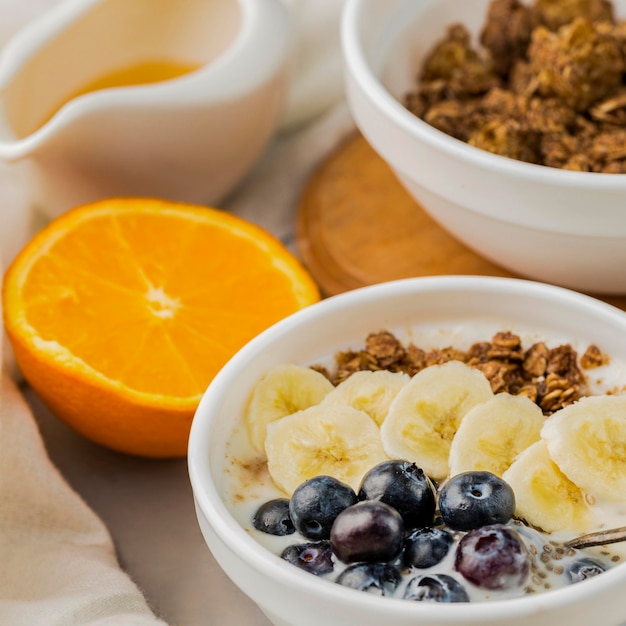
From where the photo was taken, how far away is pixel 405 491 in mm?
856

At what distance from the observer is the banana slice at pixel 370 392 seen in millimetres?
995

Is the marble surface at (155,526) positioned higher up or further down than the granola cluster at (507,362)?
further down

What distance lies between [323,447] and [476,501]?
16 cm

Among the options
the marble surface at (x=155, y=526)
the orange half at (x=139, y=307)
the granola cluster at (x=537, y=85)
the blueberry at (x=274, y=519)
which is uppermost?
the granola cluster at (x=537, y=85)

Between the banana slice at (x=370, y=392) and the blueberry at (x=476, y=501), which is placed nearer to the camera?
the blueberry at (x=476, y=501)

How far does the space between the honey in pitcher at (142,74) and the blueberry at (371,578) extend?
0.92 m

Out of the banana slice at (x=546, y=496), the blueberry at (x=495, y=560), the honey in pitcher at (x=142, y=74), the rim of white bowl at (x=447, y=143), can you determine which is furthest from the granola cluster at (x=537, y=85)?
the blueberry at (x=495, y=560)

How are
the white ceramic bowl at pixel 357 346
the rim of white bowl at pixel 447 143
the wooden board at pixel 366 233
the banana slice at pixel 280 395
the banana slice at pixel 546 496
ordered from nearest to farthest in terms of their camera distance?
the white ceramic bowl at pixel 357 346, the banana slice at pixel 546 496, the banana slice at pixel 280 395, the rim of white bowl at pixel 447 143, the wooden board at pixel 366 233

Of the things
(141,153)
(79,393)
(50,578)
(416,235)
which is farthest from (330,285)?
(50,578)

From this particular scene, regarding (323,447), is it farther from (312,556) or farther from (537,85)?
(537,85)

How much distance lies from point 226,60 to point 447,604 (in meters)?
0.86

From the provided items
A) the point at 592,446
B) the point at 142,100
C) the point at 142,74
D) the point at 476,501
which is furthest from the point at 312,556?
the point at 142,74

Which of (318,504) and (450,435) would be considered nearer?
Result: (318,504)

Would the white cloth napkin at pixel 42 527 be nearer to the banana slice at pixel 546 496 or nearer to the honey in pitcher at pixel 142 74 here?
the honey in pitcher at pixel 142 74
